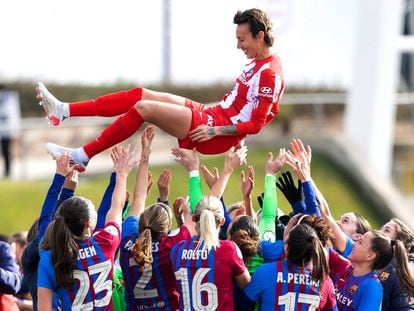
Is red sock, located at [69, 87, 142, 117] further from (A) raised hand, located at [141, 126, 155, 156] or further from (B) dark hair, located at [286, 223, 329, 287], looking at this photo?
(B) dark hair, located at [286, 223, 329, 287]

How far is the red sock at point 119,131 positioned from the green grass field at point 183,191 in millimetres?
5640

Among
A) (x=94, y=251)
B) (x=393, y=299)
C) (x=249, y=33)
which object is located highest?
(x=249, y=33)

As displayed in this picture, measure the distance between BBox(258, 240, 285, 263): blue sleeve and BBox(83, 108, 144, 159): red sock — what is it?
48.8 inches

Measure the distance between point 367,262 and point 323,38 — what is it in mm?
12155

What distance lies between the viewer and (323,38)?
1755 centimetres

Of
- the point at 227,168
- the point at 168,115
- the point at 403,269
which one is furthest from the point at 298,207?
the point at 168,115

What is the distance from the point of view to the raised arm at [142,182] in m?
6.17

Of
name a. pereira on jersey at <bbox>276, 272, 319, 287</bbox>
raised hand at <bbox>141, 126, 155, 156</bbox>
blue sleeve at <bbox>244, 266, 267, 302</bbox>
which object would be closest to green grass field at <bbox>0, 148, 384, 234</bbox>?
raised hand at <bbox>141, 126, 155, 156</bbox>

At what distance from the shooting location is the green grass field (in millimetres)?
12219

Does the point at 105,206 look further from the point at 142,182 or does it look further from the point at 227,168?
the point at 227,168

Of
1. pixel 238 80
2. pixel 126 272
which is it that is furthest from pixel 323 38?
pixel 126 272

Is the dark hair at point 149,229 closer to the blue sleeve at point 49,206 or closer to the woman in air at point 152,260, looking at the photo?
the woman in air at point 152,260

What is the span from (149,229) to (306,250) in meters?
0.97

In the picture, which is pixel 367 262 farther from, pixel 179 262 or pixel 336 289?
pixel 179 262
